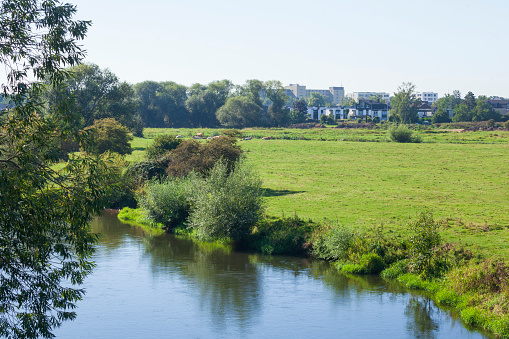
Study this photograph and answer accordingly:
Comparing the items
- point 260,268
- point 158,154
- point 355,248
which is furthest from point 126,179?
point 355,248

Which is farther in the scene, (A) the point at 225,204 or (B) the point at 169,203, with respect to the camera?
(B) the point at 169,203

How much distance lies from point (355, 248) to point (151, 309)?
12.9 meters

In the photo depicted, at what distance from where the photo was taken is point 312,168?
221ft

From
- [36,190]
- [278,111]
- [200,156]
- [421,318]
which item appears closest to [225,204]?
[200,156]

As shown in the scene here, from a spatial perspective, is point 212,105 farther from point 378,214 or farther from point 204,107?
point 378,214

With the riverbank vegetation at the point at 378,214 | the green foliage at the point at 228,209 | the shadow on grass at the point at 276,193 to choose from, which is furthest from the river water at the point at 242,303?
the shadow on grass at the point at 276,193

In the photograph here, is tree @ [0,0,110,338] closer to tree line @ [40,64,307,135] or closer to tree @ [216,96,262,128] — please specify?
tree line @ [40,64,307,135]

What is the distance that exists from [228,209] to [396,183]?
78.3ft

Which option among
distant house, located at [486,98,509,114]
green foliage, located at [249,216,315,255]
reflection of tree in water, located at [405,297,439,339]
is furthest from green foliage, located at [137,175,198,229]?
distant house, located at [486,98,509,114]

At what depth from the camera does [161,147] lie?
187 feet

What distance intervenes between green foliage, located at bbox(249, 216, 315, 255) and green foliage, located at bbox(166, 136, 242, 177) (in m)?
11.0

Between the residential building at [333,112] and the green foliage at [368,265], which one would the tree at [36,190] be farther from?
the residential building at [333,112]

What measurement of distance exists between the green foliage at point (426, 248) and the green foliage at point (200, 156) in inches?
890

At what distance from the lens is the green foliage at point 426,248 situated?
27.9 m
